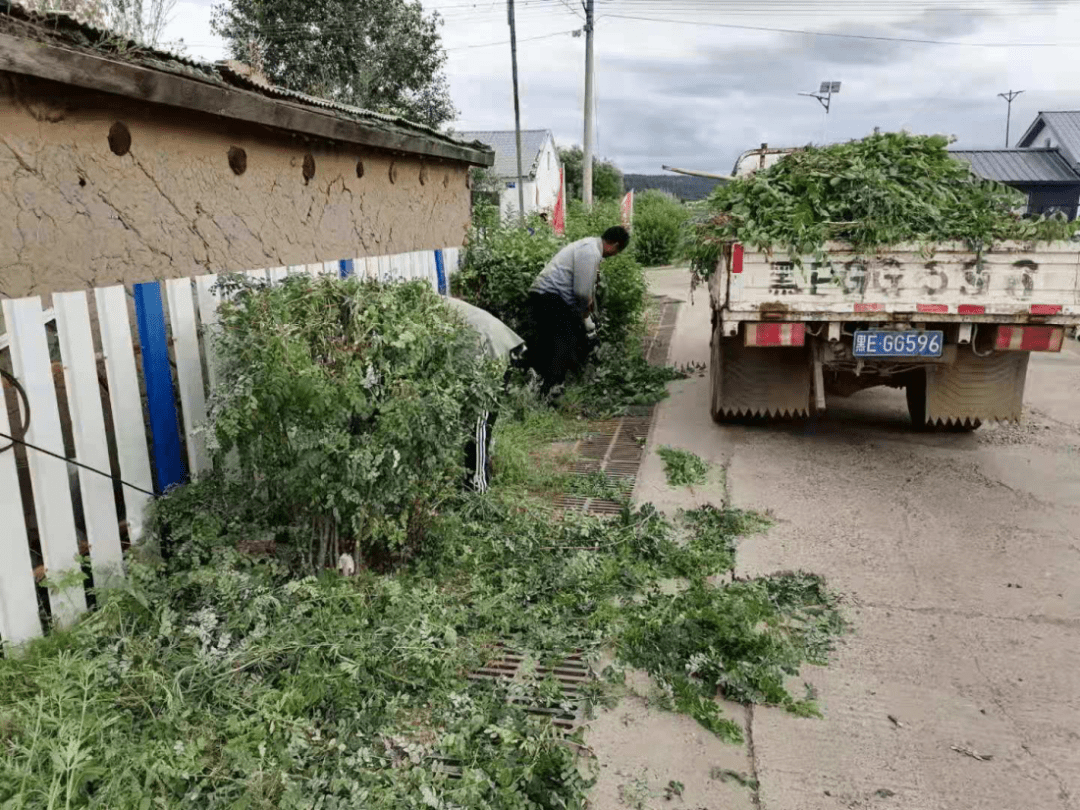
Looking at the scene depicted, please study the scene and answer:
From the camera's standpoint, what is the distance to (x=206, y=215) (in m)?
4.62

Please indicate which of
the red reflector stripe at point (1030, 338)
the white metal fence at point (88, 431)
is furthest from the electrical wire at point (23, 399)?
the red reflector stripe at point (1030, 338)

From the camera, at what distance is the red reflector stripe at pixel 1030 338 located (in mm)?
5414

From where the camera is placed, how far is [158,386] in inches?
146

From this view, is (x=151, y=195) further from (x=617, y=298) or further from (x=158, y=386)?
(x=617, y=298)

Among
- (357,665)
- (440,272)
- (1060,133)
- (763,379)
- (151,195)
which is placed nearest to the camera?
(357,665)

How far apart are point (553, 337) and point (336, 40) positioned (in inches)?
625

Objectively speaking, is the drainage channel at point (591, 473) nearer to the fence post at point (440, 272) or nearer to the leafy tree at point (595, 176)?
the fence post at point (440, 272)

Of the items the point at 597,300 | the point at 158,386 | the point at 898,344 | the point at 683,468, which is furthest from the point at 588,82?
the point at 158,386

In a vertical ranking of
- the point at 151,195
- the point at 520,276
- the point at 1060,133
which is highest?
the point at 1060,133

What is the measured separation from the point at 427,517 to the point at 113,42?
2.67 metres

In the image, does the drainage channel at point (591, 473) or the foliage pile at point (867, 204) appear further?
the foliage pile at point (867, 204)

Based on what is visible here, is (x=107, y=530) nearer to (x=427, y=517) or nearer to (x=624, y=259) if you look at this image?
(x=427, y=517)

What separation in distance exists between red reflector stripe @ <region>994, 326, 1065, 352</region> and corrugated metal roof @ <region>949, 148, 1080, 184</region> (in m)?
24.7

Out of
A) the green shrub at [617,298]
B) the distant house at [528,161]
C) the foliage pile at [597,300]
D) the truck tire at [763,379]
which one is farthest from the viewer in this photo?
the distant house at [528,161]
